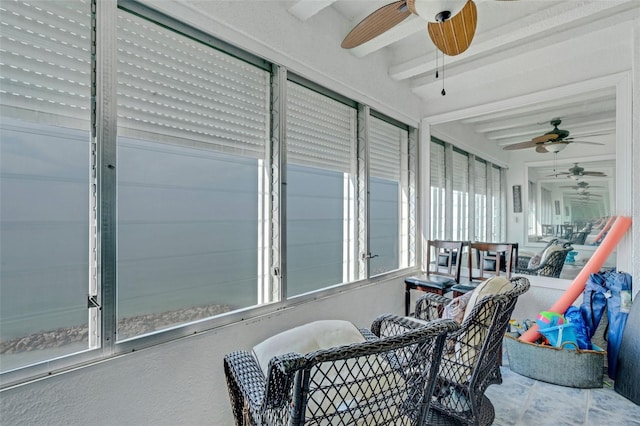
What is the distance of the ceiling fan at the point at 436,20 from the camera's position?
1404mm

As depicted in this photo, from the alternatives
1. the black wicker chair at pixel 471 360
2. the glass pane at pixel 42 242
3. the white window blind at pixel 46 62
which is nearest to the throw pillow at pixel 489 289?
the black wicker chair at pixel 471 360

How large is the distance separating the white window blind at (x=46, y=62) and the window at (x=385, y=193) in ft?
7.88

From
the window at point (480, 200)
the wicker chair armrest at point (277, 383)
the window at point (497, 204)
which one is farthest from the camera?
the window at point (480, 200)

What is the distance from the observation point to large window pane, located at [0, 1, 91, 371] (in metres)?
1.24

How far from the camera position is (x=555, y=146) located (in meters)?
→ 3.01

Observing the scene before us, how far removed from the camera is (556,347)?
7.93 feet

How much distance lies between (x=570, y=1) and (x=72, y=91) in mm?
3169

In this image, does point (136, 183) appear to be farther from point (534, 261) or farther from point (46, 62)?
point (534, 261)

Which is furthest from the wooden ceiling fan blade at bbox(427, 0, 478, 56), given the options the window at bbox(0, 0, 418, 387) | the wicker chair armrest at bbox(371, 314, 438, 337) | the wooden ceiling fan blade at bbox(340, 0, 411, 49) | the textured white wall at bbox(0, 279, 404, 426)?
the textured white wall at bbox(0, 279, 404, 426)

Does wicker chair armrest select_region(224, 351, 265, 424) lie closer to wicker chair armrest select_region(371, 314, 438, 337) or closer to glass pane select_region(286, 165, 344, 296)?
wicker chair armrest select_region(371, 314, 438, 337)

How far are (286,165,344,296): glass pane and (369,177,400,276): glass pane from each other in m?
0.47

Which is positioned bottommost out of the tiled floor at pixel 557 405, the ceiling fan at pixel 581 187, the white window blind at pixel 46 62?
the tiled floor at pixel 557 405

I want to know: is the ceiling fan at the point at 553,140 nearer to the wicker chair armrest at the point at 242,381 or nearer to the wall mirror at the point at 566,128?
the wall mirror at the point at 566,128

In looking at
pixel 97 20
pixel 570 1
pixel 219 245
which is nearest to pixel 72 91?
pixel 97 20
